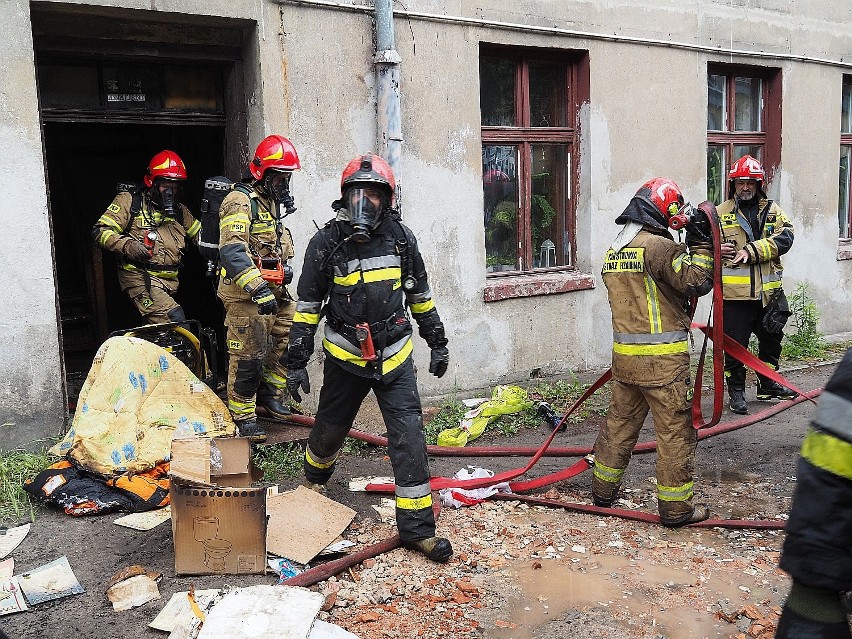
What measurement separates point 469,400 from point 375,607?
11.7 feet

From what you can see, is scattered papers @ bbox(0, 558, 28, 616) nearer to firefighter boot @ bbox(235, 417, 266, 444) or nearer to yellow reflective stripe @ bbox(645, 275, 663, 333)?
firefighter boot @ bbox(235, 417, 266, 444)

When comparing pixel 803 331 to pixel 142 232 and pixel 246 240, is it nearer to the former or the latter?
pixel 246 240

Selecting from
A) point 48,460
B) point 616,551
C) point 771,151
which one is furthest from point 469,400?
point 771,151

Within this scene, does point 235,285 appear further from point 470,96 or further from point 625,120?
point 625,120

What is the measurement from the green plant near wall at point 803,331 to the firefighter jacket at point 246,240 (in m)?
6.52

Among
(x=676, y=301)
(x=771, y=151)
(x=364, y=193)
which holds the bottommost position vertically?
(x=676, y=301)

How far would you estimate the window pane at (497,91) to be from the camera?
7.59 m

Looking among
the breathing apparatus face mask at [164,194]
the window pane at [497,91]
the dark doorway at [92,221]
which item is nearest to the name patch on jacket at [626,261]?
the window pane at [497,91]

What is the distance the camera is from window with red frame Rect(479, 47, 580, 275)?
25.3 ft

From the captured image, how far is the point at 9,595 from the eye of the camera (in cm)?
365

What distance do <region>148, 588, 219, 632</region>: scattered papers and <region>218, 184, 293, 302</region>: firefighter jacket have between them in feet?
7.89

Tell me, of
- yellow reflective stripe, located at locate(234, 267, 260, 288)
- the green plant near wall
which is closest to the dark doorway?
yellow reflective stripe, located at locate(234, 267, 260, 288)

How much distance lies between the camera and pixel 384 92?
6547mm

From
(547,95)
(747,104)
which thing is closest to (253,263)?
(547,95)
